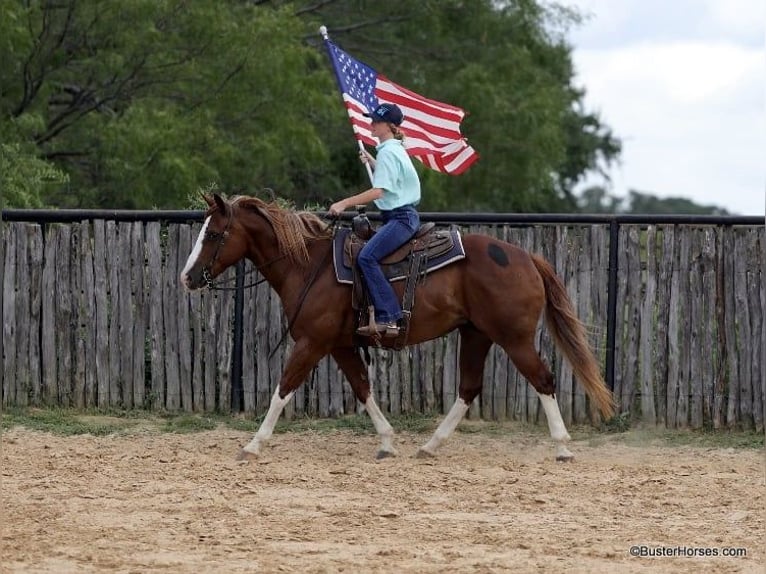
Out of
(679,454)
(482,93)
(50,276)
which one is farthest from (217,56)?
(679,454)

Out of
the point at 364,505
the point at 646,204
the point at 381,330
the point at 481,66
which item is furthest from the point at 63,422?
the point at 646,204

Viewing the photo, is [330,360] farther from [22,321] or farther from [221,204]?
[22,321]

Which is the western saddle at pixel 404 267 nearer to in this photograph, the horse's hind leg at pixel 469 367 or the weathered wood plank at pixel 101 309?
the horse's hind leg at pixel 469 367

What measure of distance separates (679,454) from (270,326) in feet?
12.4

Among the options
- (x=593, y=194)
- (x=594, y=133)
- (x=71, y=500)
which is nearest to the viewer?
(x=71, y=500)

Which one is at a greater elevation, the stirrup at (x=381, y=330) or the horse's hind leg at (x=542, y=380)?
the stirrup at (x=381, y=330)

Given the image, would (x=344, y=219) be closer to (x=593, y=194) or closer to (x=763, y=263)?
(x=763, y=263)

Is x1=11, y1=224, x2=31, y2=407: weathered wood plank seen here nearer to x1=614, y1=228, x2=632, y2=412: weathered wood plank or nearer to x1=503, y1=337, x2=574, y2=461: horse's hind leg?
x1=503, y1=337, x2=574, y2=461: horse's hind leg

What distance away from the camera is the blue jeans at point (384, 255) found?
9.70 metres

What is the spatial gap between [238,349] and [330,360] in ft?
2.76

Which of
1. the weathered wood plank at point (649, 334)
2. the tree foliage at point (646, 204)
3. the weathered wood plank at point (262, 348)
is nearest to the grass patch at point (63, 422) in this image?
the weathered wood plank at point (262, 348)

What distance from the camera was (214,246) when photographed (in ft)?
32.6

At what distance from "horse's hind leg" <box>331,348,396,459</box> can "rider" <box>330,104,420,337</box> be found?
1.80 ft

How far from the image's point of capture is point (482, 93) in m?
20.4
